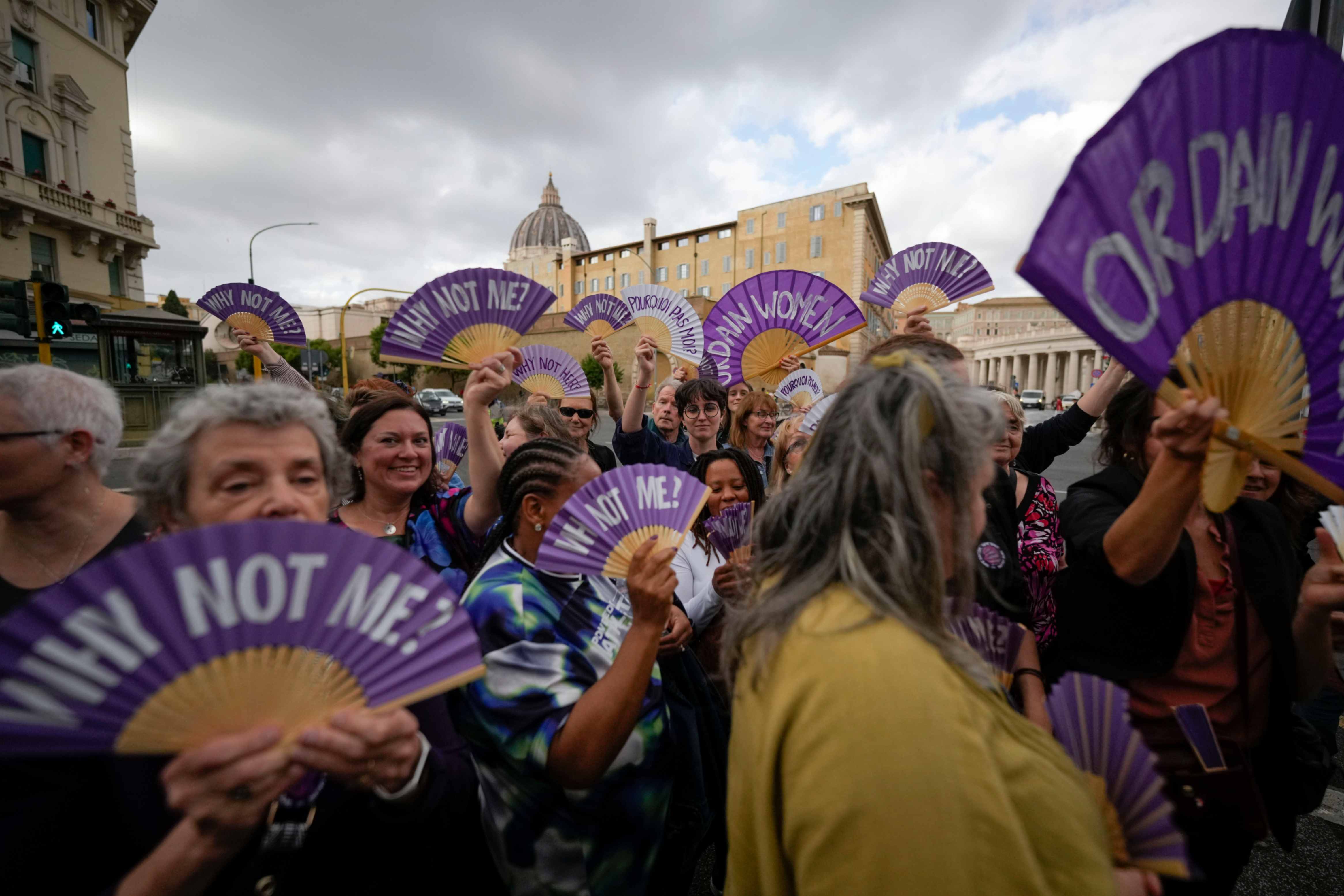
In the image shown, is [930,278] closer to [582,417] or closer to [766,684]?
[582,417]

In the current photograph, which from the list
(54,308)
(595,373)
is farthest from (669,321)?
(595,373)

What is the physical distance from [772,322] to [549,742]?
3923 millimetres

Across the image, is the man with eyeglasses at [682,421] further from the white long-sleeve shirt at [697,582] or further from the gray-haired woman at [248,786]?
the gray-haired woman at [248,786]

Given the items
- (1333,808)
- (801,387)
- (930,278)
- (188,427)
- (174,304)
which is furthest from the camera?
(174,304)

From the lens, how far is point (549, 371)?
192 inches

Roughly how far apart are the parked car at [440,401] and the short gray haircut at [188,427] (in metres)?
27.6

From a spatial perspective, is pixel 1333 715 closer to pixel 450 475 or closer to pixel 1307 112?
pixel 1307 112

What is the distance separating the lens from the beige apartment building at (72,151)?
17922 millimetres

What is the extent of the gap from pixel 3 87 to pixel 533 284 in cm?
2658

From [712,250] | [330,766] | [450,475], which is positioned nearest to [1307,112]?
[330,766]

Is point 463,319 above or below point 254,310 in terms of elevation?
below

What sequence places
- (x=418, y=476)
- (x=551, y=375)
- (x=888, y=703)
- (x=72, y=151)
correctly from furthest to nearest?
(x=72, y=151)
(x=551, y=375)
(x=418, y=476)
(x=888, y=703)

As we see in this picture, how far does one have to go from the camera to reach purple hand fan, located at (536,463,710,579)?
1.58 metres

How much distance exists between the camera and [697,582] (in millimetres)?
2555
